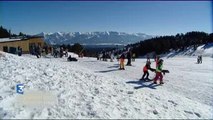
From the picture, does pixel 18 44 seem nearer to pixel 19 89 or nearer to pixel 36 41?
pixel 36 41

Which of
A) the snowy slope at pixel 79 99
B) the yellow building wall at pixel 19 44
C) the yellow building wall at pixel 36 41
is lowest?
the snowy slope at pixel 79 99

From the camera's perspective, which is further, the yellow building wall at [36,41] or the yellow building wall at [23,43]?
the yellow building wall at [36,41]

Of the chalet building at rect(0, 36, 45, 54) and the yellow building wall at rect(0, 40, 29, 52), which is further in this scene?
the yellow building wall at rect(0, 40, 29, 52)

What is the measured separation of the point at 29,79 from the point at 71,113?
13.0 feet

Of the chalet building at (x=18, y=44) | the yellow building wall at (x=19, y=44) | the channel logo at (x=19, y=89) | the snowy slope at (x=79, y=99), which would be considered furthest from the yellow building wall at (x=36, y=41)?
the channel logo at (x=19, y=89)

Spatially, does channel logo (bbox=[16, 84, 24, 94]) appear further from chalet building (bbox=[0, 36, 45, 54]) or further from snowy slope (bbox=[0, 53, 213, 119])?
chalet building (bbox=[0, 36, 45, 54])

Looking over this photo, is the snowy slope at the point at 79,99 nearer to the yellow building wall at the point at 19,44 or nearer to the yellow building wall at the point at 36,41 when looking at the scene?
the yellow building wall at the point at 19,44

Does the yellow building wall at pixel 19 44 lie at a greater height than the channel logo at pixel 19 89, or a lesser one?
greater

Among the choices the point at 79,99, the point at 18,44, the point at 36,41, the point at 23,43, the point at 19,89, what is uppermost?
the point at 36,41

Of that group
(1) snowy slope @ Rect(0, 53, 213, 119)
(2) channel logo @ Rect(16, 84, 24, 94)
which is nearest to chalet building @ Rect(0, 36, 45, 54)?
(1) snowy slope @ Rect(0, 53, 213, 119)

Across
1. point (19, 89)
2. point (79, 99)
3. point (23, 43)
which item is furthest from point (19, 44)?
point (79, 99)

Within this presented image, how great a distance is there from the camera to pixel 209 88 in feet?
57.7

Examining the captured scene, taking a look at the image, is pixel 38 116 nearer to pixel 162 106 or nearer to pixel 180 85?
pixel 162 106

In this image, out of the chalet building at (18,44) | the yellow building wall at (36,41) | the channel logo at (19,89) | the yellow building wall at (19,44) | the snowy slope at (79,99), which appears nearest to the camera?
the snowy slope at (79,99)
